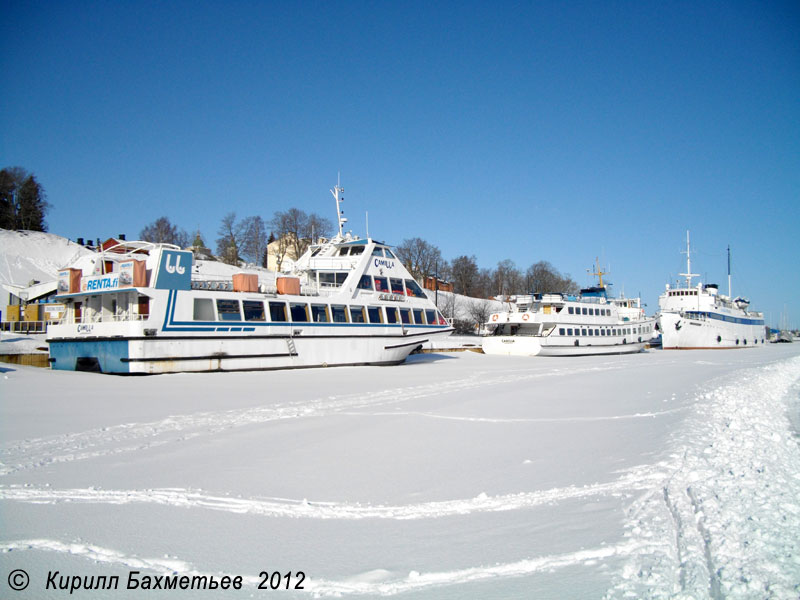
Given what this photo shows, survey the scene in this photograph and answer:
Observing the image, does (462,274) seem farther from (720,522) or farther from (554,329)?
(720,522)

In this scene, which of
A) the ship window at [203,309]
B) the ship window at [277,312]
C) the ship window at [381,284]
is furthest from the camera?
the ship window at [381,284]

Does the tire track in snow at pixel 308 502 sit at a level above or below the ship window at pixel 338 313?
below

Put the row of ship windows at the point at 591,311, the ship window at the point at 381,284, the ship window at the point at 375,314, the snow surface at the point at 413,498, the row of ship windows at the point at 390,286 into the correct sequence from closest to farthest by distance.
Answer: the snow surface at the point at 413,498 → the ship window at the point at 375,314 → the row of ship windows at the point at 390,286 → the ship window at the point at 381,284 → the row of ship windows at the point at 591,311

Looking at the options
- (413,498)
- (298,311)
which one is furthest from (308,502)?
(298,311)

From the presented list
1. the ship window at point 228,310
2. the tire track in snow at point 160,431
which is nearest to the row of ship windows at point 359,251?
the ship window at point 228,310

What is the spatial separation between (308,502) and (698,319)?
2237 inches

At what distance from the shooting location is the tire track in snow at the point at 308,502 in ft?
15.7

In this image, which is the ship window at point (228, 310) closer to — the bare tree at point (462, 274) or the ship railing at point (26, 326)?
the ship railing at point (26, 326)

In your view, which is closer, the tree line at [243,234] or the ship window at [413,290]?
the ship window at [413,290]

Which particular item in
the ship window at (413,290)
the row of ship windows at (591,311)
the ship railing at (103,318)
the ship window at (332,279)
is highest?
the ship window at (332,279)

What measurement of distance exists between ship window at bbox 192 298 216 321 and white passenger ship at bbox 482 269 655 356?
70.5 ft

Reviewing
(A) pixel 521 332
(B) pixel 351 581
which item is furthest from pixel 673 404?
(A) pixel 521 332

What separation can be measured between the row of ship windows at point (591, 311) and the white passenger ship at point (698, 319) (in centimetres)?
1111

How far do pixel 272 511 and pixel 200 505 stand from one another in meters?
0.73
